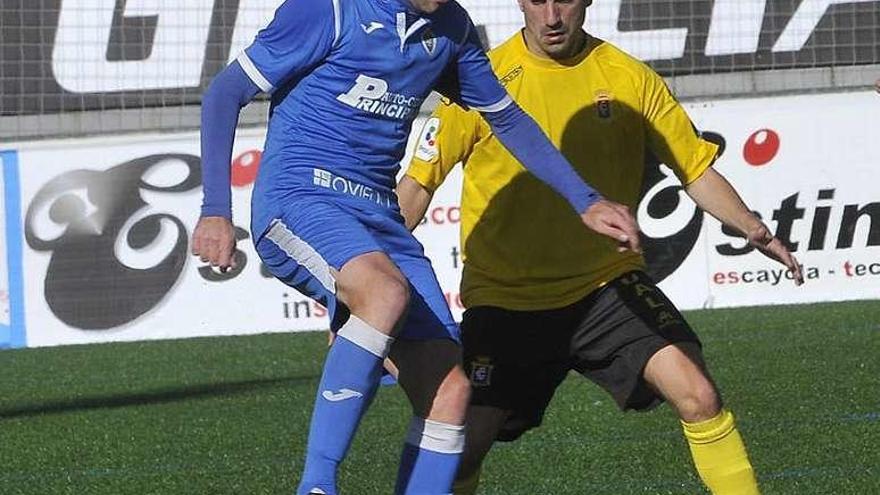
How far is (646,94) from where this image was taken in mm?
6273

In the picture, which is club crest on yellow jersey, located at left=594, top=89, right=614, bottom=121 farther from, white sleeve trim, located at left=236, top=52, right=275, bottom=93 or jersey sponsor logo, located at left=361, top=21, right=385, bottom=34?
white sleeve trim, located at left=236, top=52, right=275, bottom=93

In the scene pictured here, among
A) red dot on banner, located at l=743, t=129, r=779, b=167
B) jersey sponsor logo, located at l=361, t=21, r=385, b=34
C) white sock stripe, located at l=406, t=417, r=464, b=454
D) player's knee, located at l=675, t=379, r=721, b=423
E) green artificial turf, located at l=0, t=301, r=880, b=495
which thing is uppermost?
jersey sponsor logo, located at l=361, t=21, r=385, b=34

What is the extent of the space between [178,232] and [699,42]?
5.80 metres

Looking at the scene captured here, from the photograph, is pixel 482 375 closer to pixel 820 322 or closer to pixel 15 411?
pixel 15 411

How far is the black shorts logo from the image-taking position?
6.19m

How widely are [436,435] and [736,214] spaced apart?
4.55 feet

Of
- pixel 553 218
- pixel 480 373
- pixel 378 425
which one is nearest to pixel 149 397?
pixel 378 425

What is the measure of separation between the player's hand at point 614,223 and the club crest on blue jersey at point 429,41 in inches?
Answer: 24.7

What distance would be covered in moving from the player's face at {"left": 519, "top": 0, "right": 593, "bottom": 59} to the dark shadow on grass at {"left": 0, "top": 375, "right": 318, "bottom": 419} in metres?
5.73

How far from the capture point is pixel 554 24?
6180 mm

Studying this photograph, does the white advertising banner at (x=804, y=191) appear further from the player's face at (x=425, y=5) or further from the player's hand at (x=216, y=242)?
the player's hand at (x=216, y=242)

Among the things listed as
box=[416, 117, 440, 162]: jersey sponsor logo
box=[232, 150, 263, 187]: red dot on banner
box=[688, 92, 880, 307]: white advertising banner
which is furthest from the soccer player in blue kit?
box=[688, 92, 880, 307]: white advertising banner

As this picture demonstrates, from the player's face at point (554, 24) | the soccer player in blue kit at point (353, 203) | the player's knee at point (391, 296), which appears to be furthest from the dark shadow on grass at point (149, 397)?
the player's knee at point (391, 296)

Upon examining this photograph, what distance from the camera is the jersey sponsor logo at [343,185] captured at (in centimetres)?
523
